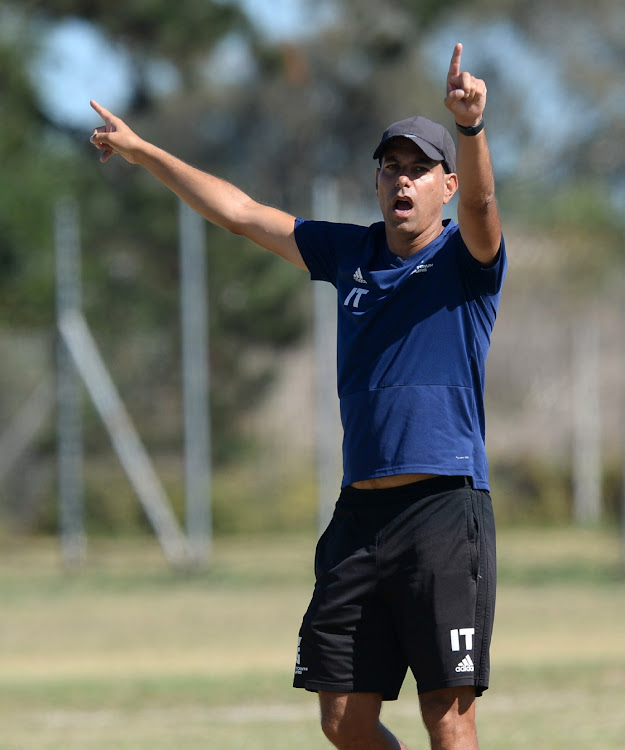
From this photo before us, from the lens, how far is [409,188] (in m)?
4.97

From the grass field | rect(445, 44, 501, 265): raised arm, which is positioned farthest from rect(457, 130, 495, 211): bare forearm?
the grass field

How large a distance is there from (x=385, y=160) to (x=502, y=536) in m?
18.6

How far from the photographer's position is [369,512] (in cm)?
502

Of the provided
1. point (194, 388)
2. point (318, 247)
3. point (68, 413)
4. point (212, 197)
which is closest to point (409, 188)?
point (318, 247)

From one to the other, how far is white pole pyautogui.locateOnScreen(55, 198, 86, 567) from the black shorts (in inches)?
564

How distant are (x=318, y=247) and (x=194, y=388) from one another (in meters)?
13.5

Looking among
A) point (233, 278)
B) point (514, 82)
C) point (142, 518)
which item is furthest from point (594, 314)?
point (514, 82)

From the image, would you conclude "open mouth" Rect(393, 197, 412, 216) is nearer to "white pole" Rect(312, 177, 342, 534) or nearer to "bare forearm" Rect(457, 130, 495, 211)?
"bare forearm" Rect(457, 130, 495, 211)

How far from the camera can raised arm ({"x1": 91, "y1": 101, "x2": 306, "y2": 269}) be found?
5531mm

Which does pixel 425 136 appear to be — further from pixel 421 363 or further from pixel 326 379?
pixel 326 379

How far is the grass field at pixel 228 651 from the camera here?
8602 mm

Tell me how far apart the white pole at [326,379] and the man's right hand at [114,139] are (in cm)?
1233

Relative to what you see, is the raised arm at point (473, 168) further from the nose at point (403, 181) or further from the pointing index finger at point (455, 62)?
the nose at point (403, 181)

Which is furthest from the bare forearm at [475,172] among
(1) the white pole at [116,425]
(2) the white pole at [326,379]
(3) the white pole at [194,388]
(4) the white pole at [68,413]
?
(4) the white pole at [68,413]
